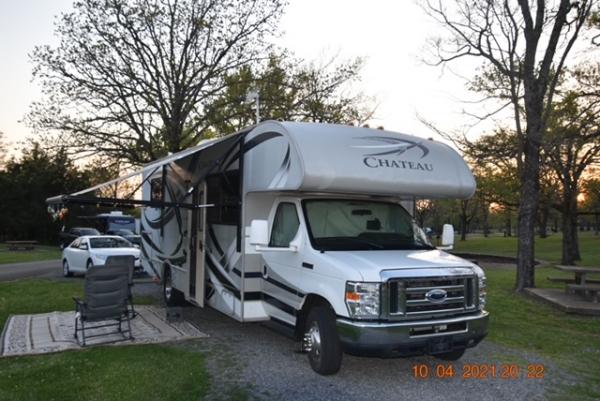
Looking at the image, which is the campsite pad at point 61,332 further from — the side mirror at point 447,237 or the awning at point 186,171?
the side mirror at point 447,237

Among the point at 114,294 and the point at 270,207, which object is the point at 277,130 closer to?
the point at 270,207

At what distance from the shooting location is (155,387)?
5602 mm

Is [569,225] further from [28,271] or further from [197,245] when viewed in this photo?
[28,271]

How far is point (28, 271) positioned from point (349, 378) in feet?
56.6

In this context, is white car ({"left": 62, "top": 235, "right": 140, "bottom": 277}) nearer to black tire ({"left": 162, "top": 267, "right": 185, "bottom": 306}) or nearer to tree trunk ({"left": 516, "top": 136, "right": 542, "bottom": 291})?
black tire ({"left": 162, "top": 267, "right": 185, "bottom": 306})

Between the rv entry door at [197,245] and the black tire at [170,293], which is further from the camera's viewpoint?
the black tire at [170,293]

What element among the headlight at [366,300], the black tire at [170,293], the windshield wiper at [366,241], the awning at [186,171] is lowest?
the black tire at [170,293]

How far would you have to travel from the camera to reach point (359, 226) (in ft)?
22.2

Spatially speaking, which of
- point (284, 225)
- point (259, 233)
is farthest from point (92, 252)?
point (259, 233)

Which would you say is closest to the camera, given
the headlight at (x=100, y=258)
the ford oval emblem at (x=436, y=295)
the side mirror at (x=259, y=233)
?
the ford oval emblem at (x=436, y=295)

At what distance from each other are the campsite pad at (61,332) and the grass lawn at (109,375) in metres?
0.40

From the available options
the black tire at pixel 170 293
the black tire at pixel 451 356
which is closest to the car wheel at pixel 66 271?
the black tire at pixel 170 293

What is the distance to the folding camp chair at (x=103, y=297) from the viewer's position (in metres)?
7.41

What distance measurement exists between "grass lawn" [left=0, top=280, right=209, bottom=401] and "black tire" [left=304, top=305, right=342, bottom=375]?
1.27 m
